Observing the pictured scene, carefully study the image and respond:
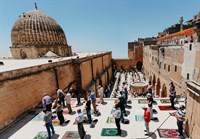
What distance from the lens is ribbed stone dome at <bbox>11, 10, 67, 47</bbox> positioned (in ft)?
69.1

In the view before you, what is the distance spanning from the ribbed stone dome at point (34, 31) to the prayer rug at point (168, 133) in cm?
2015

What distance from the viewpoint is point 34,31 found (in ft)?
69.5

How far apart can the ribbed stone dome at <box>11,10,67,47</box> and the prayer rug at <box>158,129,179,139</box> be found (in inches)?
793

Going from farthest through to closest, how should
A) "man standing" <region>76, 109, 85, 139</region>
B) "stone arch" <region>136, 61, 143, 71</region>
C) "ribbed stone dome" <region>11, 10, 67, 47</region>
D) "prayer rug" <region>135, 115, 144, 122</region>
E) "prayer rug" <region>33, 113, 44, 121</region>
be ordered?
"stone arch" <region>136, 61, 143, 71</region>, "ribbed stone dome" <region>11, 10, 67, 47</region>, "prayer rug" <region>33, 113, 44, 121</region>, "prayer rug" <region>135, 115, 144, 122</region>, "man standing" <region>76, 109, 85, 139</region>

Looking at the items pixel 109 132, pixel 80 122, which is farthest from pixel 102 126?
pixel 80 122

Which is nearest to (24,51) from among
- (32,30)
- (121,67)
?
(32,30)

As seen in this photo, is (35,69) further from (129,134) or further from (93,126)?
(129,134)

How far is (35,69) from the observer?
8.43 metres

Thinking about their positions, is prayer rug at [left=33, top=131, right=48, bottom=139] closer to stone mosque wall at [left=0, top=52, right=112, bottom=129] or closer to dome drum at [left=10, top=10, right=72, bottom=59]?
stone mosque wall at [left=0, top=52, right=112, bottom=129]

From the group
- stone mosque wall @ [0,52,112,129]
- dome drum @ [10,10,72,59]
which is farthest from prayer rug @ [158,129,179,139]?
dome drum @ [10,10,72,59]

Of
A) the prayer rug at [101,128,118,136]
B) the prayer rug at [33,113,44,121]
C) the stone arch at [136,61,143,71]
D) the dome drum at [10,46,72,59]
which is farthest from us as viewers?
the stone arch at [136,61,143,71]

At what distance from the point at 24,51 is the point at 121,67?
28575mm

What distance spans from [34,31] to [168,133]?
21541 mm

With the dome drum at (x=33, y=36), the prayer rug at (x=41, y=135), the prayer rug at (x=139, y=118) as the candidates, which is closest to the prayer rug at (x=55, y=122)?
the prayer rug at (x=41, y=135)
